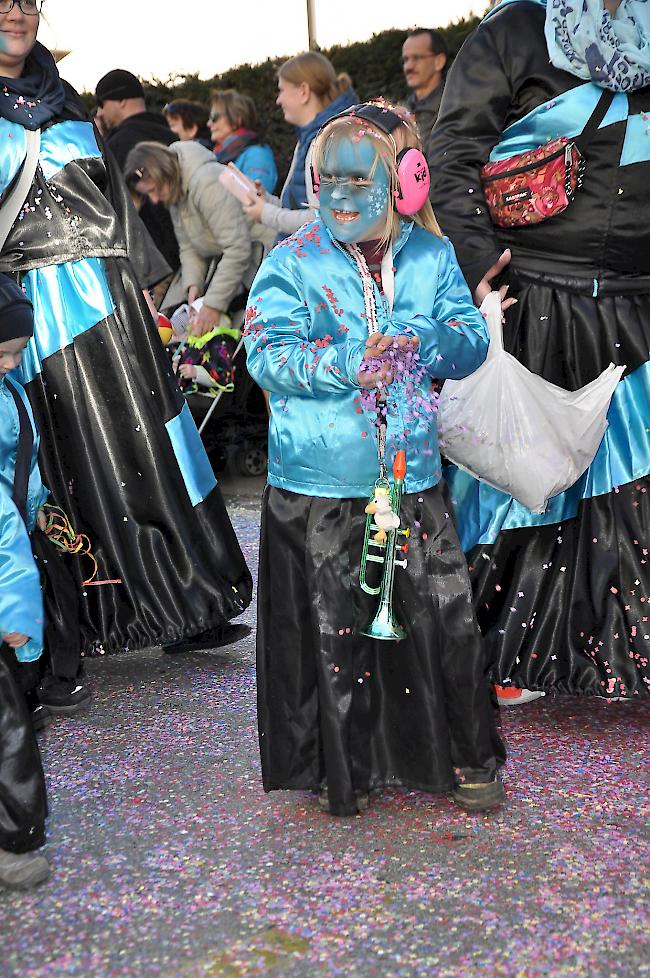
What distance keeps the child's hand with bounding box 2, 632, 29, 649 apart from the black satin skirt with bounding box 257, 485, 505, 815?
515mm

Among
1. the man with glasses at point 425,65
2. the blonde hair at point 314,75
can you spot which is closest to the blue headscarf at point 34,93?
the blonde hair at point 314,75

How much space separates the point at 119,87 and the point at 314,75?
1.84 metres

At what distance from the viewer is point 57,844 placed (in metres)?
2.59

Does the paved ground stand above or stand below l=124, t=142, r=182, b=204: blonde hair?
below

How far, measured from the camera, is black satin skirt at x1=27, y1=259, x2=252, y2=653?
3502 mm

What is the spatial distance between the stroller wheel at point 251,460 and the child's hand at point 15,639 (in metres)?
4.15

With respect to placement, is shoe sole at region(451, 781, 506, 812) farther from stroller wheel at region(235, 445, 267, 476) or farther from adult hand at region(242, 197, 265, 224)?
stroller wheel at region(235, 445, 267, 476)

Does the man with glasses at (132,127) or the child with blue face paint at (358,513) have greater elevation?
the man with glasses at (132,127)

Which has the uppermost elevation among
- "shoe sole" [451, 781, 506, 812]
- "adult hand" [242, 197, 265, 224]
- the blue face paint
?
"adult hand" [242, 197, 265, 224]

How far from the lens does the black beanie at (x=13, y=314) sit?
2.66 m

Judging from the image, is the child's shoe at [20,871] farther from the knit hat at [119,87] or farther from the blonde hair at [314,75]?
the knit hat at [119,87]

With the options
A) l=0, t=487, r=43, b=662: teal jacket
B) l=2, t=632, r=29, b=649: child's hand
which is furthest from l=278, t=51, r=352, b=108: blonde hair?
l=2, t=632, r=29, b=649: child's hand

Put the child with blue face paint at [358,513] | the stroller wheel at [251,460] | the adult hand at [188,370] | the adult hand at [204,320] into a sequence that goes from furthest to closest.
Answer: the stroller wheel at [251,460]
the adult hand at [204,320]
the adult hand at [188,370]
the child with blue face paint at [358,513]

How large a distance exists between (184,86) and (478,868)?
8.46 m
